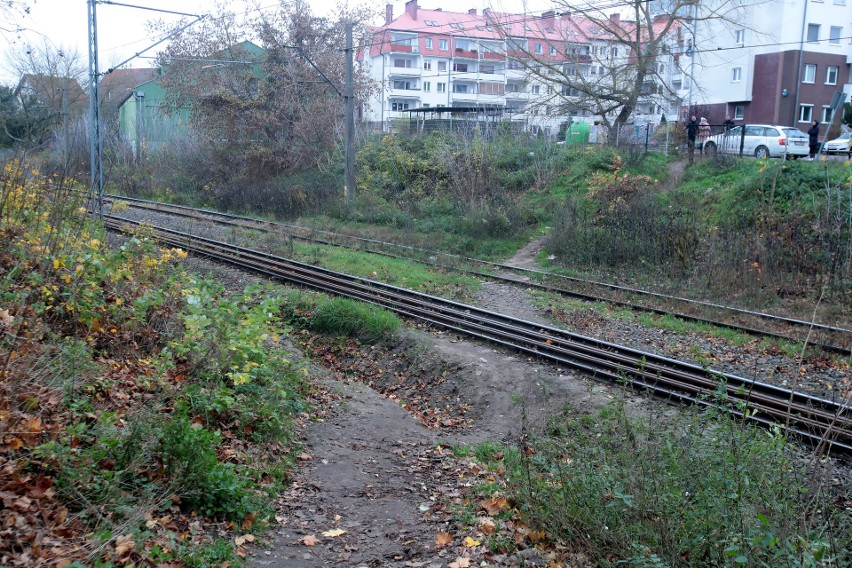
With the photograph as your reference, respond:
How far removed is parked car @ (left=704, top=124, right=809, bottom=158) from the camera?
2775cm

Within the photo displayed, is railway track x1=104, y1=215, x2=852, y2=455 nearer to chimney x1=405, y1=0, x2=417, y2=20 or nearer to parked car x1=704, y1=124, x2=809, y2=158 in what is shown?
parked car x1=704, y1=124, x2=809, y2=158

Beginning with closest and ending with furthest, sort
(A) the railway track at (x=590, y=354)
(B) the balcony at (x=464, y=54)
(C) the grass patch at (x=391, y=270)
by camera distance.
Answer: (A) the railway track at (x=590, y=354) < (C) the grass patch at (x=391, y=270) < (B) the balcony at (x=464, y=54)

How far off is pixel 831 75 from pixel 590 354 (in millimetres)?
40908

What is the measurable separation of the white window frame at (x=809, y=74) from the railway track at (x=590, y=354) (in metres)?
37.4

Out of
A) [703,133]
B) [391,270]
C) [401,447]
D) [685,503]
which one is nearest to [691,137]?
[703,133]

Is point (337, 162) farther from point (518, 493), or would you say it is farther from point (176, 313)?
point (518, 493)

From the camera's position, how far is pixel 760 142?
28.3 m

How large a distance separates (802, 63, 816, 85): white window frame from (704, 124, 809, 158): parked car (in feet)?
53.9

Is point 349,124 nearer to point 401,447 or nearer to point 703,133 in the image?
point 703,133

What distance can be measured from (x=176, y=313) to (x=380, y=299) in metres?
5.96

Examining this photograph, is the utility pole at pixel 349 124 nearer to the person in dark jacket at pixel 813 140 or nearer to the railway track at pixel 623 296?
the railway track at pixel 623 296

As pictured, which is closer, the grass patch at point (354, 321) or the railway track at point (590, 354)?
the railway track at point (590, 354)

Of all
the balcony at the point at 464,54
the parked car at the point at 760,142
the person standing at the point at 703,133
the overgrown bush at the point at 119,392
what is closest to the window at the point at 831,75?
the parked car at the point at 760,142

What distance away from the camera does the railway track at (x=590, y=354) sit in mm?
7618
